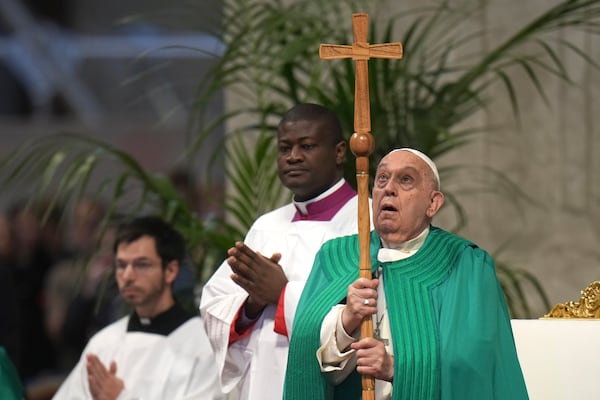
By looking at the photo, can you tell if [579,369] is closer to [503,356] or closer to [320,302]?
[503,356]

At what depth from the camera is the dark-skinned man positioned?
231 inches

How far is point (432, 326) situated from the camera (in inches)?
202

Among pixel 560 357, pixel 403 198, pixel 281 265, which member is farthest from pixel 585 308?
pixel 281 265

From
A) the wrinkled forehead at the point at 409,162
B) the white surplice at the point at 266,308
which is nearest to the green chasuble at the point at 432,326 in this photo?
the wrinkled forehead at the point at 409,162

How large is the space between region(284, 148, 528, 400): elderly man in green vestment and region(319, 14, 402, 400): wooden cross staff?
57mm

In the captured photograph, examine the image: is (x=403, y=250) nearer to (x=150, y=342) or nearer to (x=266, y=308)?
(x=266, y=308)

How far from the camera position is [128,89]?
17219 millimetres

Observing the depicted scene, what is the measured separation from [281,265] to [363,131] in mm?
1054

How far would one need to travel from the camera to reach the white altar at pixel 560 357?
5609mm

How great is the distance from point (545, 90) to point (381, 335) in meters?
3.61

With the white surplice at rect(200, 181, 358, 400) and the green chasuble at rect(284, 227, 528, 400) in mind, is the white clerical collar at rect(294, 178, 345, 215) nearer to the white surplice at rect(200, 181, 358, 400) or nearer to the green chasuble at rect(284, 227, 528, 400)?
the white surplice at rect(200, 181, 358, 400)

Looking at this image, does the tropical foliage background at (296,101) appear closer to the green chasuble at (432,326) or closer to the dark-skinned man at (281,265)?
the dark-skinned man at (281,265)

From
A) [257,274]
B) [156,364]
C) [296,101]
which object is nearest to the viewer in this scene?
[257,274]

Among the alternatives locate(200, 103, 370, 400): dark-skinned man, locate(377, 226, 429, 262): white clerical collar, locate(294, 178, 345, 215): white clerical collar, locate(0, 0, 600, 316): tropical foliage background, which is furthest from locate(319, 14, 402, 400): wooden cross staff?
locate(0, 0, 600, 316): tropical foliage background
